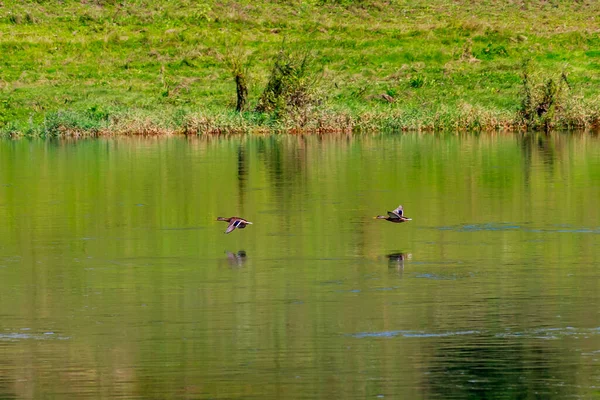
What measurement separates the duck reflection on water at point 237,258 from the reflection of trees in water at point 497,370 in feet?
20.2

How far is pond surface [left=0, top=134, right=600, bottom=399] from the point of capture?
12852 mm

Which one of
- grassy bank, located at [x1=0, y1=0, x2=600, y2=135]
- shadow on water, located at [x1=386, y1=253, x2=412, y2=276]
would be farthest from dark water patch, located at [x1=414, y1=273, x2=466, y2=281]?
grassy bank, located at [x1=0, y1=0, x2=600, y2=135]

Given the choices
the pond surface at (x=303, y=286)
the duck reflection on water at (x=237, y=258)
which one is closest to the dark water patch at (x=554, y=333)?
the pond surface at (x=303, y=286)

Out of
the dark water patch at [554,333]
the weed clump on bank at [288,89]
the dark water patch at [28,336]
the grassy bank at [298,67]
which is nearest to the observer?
the dark water patch at [554,333]

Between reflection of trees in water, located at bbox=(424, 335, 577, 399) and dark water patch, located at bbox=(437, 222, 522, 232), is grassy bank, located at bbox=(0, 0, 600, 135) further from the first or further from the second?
reflection of trees in water, located at bbox=(424, 335, 577, 399)

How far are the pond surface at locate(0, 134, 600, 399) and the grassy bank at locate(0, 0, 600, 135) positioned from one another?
60.3 feet

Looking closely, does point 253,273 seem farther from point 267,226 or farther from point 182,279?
point 267,226

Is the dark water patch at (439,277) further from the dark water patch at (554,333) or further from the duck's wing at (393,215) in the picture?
the duck's wing at (393,215)

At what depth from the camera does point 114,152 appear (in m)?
44.5

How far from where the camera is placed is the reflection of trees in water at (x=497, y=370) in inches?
476

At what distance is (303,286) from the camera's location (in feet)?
57.8

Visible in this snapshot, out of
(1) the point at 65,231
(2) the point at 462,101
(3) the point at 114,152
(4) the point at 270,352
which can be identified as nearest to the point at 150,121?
(3) the point at 114,152

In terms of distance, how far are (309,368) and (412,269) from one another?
6080 millimetres

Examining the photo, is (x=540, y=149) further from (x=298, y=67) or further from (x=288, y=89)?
(x=298, y=67)
